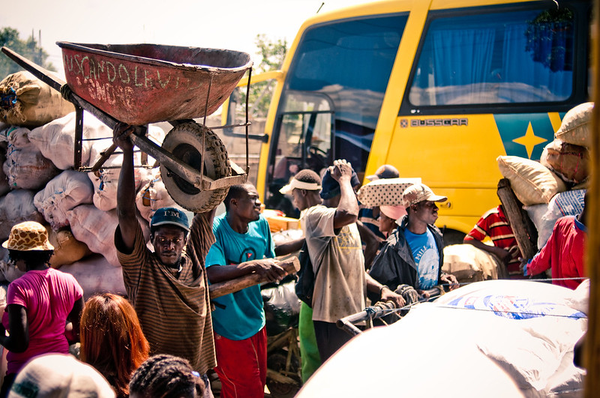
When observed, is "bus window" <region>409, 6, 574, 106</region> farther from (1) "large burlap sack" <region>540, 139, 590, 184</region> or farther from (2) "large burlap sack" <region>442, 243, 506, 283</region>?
(2) "large burlap sack" <region>442, 243, 506, 283</region>

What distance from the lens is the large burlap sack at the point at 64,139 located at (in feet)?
14.2

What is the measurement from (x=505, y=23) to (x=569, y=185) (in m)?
2.10

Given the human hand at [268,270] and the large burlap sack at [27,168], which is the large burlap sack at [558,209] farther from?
the large burlap sack at [27,168]

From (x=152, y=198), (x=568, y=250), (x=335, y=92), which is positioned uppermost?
(x=335, y=92)

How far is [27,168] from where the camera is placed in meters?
4.53

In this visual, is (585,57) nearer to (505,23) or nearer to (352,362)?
(505,23)

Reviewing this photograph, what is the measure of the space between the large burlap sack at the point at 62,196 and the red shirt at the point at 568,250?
3519 mm

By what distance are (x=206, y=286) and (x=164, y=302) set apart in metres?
0.31

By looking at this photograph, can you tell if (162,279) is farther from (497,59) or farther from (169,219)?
(497,59)

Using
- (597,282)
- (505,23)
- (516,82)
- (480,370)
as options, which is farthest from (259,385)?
(505,23)

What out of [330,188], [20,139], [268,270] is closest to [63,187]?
[20,139]

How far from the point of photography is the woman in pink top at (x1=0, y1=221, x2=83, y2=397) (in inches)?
120

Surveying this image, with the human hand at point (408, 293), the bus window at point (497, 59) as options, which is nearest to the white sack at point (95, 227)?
the human hand at point (408, 293)

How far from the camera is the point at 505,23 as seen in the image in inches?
224
